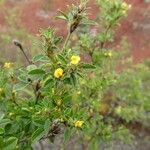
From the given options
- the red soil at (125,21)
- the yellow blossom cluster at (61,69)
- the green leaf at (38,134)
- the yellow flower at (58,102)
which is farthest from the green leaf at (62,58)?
the red soil at (125,21)

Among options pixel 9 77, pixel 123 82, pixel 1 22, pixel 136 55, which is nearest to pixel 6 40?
pixel 123 82

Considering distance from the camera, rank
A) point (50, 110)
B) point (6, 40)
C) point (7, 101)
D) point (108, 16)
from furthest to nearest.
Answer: point (6, 40)
point (108, 16)
point (7, 101)
point (50, 110)

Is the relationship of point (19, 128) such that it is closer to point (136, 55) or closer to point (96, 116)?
point (96, 116)

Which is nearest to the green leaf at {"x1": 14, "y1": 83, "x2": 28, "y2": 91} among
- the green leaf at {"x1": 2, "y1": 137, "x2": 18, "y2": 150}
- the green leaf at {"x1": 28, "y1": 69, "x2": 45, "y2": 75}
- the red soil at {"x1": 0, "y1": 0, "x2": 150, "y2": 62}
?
the green leaf at {"x1": 28, "y1": 69, "x2": 45, "y2": 75}

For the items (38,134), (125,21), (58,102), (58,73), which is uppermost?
(125,21)

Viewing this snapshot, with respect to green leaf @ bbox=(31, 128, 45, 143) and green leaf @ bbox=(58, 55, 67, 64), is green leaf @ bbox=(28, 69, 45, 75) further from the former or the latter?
green leaf @ bbox=(31, 128, 45, 143)

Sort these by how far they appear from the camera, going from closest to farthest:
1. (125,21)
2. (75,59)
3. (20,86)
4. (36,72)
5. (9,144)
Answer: (9,144) < (75,59) < (36,72) < (20,86) < (125,21)

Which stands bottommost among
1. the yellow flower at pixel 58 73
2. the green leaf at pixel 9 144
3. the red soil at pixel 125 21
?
the green leaf at pixel 9 144

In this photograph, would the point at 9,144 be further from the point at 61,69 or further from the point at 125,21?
the point at 125,21

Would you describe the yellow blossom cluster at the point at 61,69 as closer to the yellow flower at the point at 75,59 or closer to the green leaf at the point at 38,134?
the yellow flower at the point at 75,59

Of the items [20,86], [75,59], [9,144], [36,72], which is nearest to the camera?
[9,144]

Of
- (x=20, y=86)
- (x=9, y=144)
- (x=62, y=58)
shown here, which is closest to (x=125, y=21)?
(x=20, y=86)
